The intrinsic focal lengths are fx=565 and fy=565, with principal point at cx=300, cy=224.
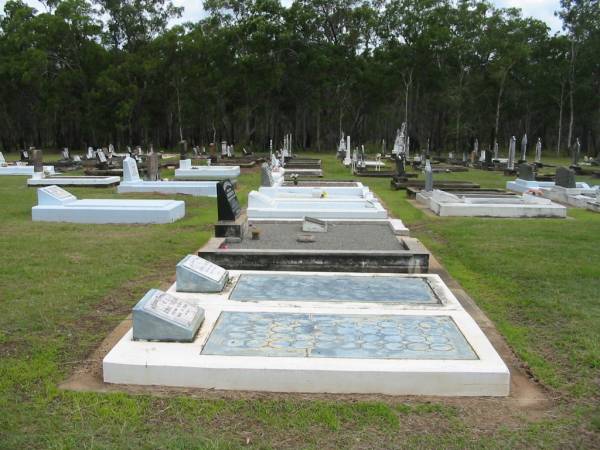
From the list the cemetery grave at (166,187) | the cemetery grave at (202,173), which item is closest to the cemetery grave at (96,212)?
the cemetery grave at (166,187)

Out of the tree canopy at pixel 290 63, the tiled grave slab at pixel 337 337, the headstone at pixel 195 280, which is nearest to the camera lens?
the tiled grave slab at pixel 337 337

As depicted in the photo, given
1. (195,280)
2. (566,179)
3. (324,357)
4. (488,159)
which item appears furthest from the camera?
(488,159)

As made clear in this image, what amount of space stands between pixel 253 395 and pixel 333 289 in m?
2.26

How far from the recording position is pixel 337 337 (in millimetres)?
4527

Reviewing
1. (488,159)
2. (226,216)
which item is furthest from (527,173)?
(226,216)

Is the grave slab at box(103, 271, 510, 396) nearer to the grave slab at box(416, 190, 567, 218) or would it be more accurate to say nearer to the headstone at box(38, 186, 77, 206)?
the headstone at box(38, 186, 77, 206)

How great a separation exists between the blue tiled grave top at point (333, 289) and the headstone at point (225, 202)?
2.37 m

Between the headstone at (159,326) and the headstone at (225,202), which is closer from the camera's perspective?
the headstone at (159,326)

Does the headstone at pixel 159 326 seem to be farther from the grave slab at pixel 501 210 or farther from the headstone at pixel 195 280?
the grave slab at pixel 501 210

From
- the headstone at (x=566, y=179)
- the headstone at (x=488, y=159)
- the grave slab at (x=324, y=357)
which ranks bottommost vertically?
the grave slab at (x=324, y=357)

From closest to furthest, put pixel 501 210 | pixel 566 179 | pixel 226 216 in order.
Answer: pixel 226 216 → pixel 501 210 → pixel 566 179

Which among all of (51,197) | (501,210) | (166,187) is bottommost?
(501,210)

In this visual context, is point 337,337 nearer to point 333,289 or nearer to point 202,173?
point 333,289

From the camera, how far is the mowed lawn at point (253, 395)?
3.38m
